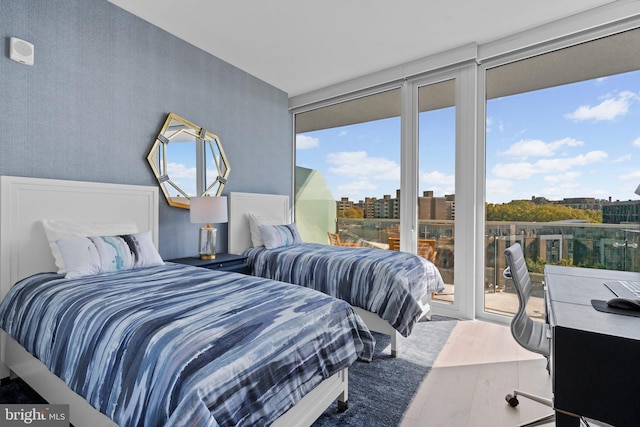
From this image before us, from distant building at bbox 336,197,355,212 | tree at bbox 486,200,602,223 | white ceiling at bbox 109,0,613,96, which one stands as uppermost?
white ceiling at bbox 109,0,613,96

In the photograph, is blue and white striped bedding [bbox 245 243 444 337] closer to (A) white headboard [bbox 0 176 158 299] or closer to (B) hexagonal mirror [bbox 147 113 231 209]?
(B) hexagonal mirror [bbox 147 113 231 209]

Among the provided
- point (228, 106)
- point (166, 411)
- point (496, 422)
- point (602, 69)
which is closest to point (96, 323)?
point (166, 411)

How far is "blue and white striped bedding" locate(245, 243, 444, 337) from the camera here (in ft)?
7.93

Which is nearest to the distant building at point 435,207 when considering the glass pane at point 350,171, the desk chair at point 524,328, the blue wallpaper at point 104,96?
the glass pane at point 350,171

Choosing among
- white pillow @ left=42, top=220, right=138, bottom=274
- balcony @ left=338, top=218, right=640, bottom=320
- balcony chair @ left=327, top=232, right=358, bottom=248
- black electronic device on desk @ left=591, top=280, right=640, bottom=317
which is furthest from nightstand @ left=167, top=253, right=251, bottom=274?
black electronic device on desk @ left=591, top=280, right=640, bottom=317

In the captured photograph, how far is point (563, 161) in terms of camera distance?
2.97 meters

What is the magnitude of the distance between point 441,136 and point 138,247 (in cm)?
320

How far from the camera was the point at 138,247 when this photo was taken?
2371 millimetres

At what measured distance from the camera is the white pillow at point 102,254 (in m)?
2.04

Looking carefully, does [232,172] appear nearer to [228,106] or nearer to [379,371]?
[228,106]

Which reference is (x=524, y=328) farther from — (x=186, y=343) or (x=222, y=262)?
(x=222, y=262)

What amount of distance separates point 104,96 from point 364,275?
2.63 m

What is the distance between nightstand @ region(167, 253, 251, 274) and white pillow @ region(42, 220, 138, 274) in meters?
0.64

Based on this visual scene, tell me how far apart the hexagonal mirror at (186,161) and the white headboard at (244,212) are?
0.88ft
